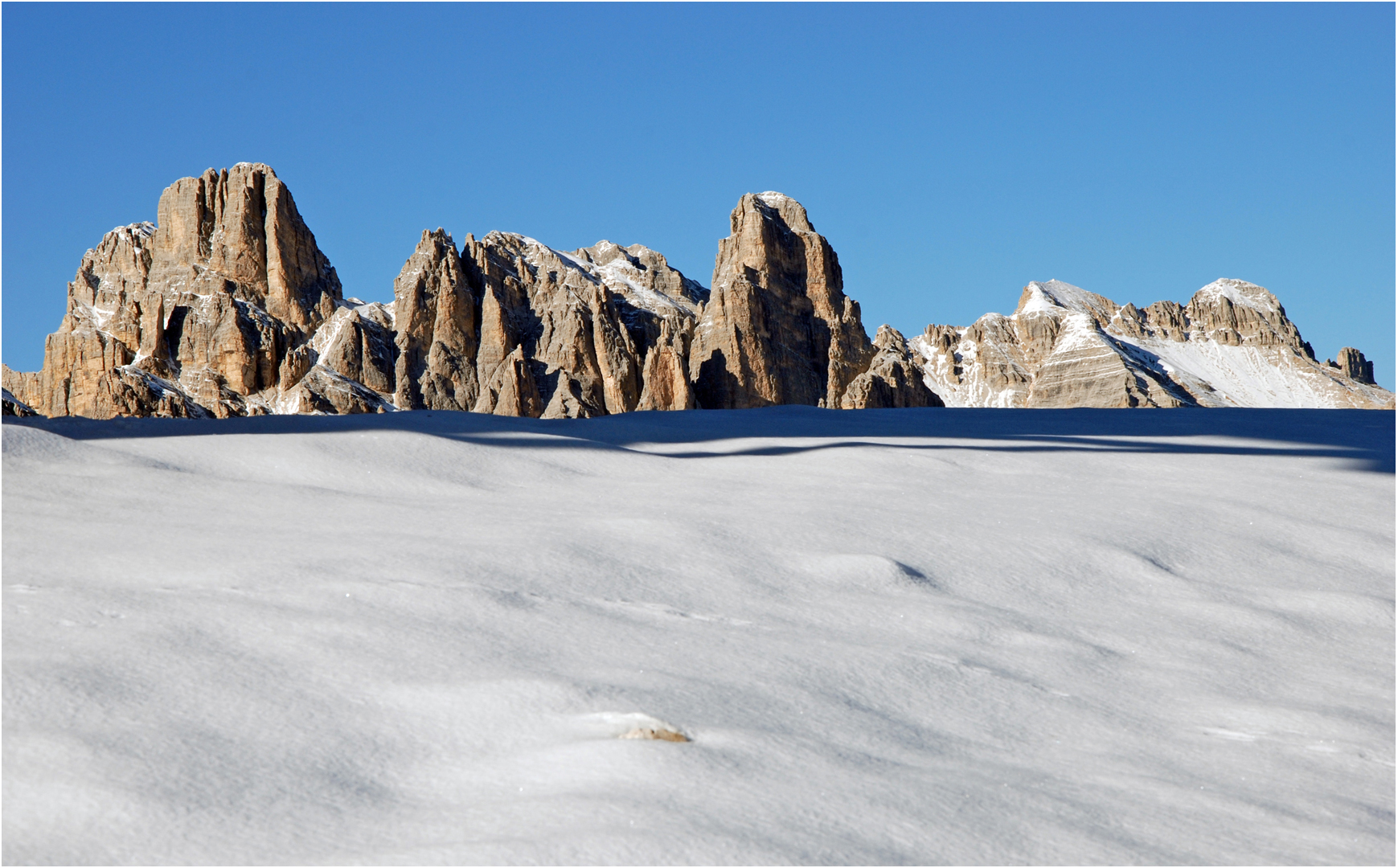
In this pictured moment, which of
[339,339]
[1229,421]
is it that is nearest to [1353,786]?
[1229,421]

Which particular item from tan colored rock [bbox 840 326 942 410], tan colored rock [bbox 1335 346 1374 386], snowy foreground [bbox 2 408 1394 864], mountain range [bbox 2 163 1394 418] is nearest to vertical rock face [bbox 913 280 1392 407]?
tan colored rock [bbox 1335 346 1374 386]

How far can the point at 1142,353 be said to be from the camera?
492ft

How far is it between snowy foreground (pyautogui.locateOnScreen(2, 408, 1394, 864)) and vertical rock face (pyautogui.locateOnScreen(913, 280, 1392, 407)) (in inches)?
5048

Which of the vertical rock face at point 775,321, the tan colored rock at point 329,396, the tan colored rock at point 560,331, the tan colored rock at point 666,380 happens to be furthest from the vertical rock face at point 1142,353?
the tan colored rock at point 329,396

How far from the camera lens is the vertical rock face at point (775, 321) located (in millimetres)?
72938

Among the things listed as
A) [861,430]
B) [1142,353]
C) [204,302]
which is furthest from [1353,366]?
[861,430]

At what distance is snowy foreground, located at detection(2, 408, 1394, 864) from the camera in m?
1.96

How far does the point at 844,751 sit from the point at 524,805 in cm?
69

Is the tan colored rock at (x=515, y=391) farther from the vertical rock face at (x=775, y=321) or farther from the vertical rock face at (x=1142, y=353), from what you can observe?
the vertical rock face at (x=1142, y=353)

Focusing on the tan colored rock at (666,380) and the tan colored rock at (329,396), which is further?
the tan colored rock at (666,380)

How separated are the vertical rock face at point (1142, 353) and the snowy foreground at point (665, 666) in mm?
128227

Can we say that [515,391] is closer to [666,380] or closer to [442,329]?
[666,380]

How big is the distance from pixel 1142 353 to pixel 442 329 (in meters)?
103

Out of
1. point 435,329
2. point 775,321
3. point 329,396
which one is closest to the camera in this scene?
point 329,396
